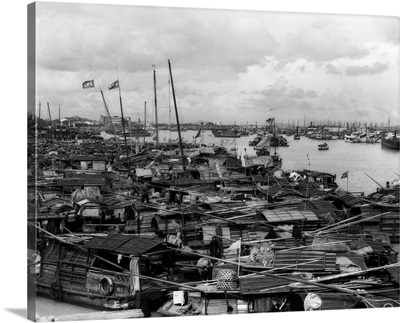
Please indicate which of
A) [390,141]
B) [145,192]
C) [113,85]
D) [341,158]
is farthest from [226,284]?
[390,141]

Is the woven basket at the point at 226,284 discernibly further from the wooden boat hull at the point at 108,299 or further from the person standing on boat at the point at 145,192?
the person standing on boat at the point at 145,192

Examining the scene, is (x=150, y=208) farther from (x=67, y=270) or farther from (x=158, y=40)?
(x=158, y=40)

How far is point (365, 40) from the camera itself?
7.16 meters

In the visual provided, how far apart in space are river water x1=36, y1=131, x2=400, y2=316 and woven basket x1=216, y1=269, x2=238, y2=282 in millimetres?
1675

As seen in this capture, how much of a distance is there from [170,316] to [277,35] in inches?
131

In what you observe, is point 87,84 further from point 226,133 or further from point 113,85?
point 226,133

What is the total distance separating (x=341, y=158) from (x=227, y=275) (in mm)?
2291

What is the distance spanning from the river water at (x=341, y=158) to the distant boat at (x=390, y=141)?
0.22 ft

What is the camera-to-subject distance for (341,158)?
Result: 26.1 ft

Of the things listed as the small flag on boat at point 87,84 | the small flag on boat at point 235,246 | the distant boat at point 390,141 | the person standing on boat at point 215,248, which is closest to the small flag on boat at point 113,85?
the small flag on boat at point 87,84

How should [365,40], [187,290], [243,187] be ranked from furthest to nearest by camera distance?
[243,187], [365,40], [187,290]

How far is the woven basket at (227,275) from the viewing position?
681 centimetres

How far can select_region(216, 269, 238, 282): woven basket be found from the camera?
681 cm

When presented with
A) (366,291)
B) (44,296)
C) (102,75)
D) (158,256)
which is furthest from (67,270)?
(366,291)
